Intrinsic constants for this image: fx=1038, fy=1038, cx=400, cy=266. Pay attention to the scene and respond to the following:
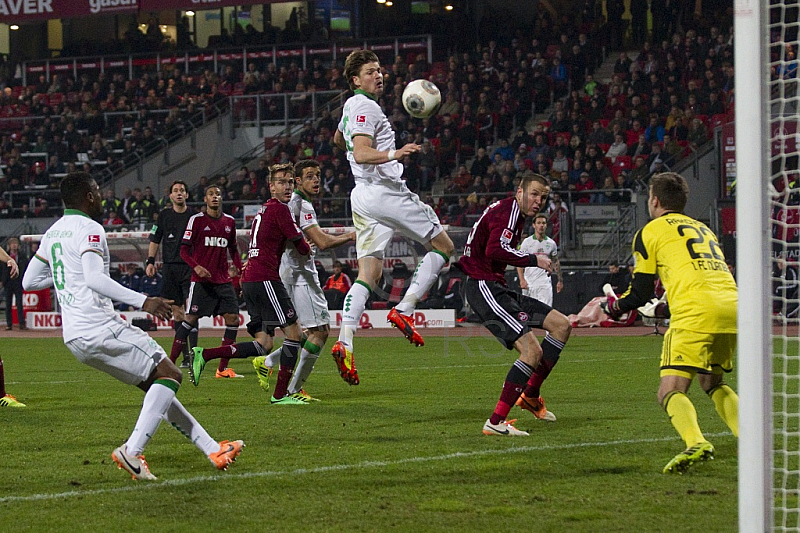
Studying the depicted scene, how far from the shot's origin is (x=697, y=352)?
5.83 meters

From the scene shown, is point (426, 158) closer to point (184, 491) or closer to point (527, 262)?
point (527, 262)

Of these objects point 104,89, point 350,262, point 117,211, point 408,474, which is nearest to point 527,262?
point 408,474

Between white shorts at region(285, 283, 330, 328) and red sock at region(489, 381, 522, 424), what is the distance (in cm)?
305

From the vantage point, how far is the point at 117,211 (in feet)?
94.5

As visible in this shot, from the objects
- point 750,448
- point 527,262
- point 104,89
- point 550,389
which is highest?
point 104,89

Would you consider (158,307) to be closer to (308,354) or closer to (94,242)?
(94,242)

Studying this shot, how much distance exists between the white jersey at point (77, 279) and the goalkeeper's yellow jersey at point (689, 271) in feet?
10.1

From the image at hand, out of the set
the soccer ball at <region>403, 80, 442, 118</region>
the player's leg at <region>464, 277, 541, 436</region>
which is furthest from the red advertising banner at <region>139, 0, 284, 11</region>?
the player's leg at <region>464, 277, 541, 436</region>

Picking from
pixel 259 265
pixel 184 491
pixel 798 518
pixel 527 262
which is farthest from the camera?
pixel 259 265

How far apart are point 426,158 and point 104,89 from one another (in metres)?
14.1

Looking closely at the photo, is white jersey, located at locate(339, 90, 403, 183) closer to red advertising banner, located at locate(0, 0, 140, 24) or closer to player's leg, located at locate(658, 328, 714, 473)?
player's leg, located at locate(658, 328, 714, 473)

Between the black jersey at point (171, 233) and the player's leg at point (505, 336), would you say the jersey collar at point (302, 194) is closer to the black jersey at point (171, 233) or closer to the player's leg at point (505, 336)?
the player's leg at point (505, 336)

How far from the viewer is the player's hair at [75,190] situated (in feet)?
19.4

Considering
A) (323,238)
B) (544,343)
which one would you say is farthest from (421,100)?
(544,343)
